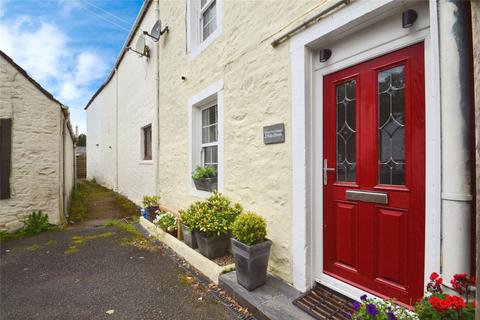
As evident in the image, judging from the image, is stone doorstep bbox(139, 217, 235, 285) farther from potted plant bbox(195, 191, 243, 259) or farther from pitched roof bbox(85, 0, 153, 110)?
pitched roof bbox(85, 0, 153, 110)

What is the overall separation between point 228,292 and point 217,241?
34.6 inches

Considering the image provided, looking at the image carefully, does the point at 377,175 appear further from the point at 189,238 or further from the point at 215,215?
the point at 189,238

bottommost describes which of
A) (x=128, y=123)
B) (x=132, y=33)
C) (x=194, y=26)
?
(x=128, y=123)

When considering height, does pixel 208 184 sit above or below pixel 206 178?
below

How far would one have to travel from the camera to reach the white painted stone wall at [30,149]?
18.9 feet

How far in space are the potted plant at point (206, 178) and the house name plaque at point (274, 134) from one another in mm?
1838

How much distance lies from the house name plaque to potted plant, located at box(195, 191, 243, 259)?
1171 millimetres

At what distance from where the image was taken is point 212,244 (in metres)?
3.81

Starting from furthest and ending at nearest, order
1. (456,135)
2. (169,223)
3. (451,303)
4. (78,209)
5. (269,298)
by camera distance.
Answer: (78,209)
(169,223)
(269,298)
(456,135)
(451,303)

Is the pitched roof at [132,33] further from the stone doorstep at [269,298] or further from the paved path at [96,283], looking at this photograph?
the stone doorstep at [269,298]

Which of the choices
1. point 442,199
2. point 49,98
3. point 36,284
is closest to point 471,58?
point 442,199

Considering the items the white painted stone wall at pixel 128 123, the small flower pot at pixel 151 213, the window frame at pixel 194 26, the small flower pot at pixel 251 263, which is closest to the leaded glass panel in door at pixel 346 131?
the small flower pot at pixel 251 263

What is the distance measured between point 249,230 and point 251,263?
364 mm

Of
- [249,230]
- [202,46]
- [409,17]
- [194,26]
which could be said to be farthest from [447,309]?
[194,26]
